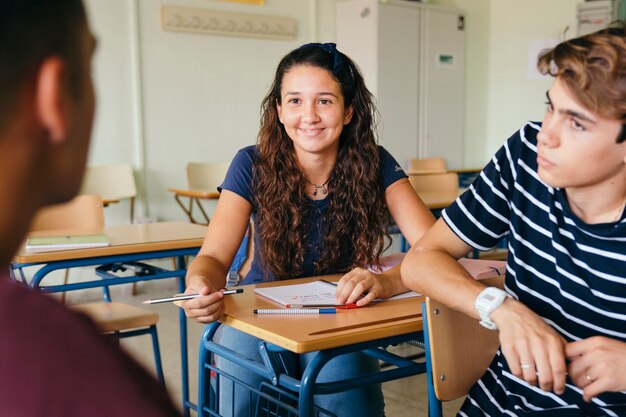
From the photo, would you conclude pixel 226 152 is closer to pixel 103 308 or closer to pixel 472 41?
pixel 472 41

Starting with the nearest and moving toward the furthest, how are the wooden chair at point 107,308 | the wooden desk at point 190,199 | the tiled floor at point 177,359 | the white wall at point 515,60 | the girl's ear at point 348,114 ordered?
1. the girl's ear at point 348,114
2. the wooden chair at point 107,308
3. the tiled floor at point 177,359
4. the wooden desk at point 190,199
5. the white wall at point 515,60

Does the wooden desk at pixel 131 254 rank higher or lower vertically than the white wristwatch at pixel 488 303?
lower

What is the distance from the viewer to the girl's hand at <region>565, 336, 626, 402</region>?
3.95 feet

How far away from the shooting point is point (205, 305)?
1607 millimetres

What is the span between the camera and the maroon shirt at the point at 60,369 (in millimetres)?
367

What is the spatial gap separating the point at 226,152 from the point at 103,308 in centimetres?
339

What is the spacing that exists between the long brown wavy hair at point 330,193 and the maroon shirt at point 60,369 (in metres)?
1.60

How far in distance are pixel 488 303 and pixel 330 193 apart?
831 mm

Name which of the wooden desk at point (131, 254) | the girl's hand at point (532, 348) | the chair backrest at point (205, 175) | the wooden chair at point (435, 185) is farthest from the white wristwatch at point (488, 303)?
the chair backrest at point (205, 175)

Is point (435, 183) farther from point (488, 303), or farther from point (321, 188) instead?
point (488, 303)

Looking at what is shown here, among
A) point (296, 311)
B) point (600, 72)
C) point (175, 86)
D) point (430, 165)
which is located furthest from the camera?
point (430, 165)

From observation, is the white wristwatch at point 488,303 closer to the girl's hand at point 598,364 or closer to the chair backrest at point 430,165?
the girl's hand at point 598,364

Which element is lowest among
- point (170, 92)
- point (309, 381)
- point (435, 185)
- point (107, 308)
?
point (107, 308)

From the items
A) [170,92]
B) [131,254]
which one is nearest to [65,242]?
[131,254]
